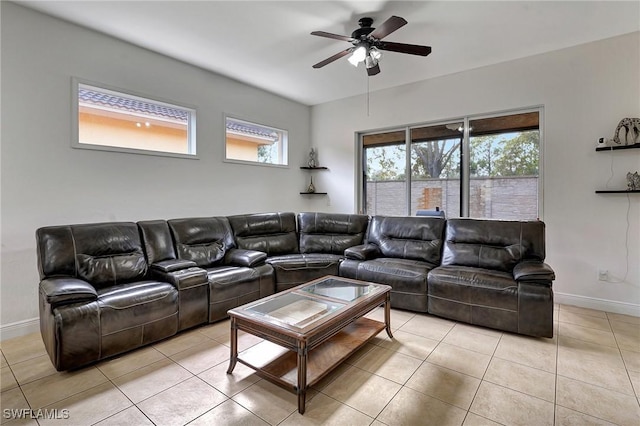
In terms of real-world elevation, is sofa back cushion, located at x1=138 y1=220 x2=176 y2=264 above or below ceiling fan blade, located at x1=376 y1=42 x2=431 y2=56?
below

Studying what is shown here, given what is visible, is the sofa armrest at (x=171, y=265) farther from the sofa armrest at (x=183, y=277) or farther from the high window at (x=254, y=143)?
the high window at (x=254, y=143)

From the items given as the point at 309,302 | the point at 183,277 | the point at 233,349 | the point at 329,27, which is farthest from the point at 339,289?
the point at 329,27

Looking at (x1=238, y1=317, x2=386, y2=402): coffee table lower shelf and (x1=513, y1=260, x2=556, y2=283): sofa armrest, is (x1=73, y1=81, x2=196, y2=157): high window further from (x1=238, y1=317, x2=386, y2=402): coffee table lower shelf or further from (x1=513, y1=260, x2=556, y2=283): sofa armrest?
(x1=513, y1=260, x2=556, y2=283): sofa armrest

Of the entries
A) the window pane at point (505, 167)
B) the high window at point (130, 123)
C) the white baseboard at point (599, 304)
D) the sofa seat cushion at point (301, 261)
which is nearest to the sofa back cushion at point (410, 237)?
the sofa seat cushion at point (301, 261)

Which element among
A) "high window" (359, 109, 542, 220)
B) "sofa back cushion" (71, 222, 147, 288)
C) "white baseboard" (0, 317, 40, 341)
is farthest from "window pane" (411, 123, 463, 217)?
"white baseboard" (0, 317, 40, 341)

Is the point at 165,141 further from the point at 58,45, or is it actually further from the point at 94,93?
the point at 58,45

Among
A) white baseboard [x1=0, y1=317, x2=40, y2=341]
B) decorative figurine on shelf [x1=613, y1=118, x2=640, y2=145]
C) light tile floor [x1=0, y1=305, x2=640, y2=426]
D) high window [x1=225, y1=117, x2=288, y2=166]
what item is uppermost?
high window [x1=225, y1=117, x2=288, y2=166]

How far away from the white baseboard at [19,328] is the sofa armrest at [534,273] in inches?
183

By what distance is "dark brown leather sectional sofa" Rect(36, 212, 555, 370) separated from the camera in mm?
2361

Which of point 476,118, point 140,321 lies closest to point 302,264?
point 140,321

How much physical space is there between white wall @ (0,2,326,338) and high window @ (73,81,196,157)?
107 millimetres

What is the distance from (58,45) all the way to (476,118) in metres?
4.98

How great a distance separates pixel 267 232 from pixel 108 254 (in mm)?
1970

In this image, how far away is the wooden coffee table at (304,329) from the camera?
6.29 ft
